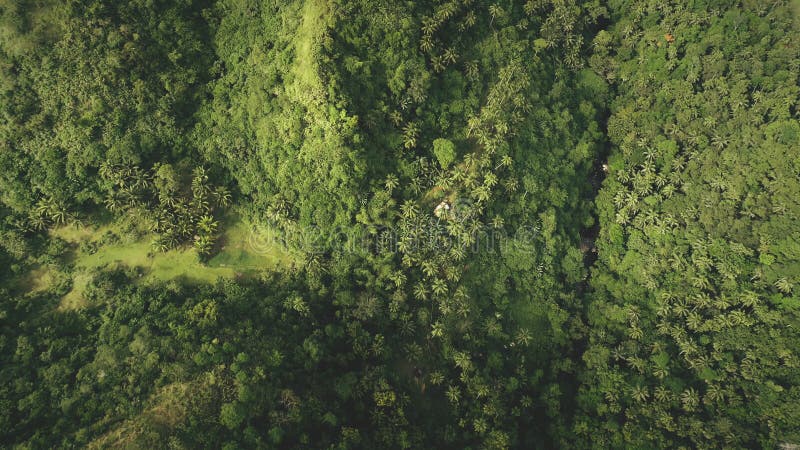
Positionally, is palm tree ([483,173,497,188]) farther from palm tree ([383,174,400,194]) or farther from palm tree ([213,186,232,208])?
palm tree ([213,186,232,208])

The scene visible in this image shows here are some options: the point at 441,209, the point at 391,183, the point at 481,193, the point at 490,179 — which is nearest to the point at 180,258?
the point at 391,183

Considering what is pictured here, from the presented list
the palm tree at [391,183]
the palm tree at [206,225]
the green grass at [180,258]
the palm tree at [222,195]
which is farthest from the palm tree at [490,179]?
the palm tree at [206,225]

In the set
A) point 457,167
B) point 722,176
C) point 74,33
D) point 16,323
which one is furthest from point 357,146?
point 722,176

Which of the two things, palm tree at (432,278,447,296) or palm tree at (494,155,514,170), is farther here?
palm tree at (494,155,514,170)

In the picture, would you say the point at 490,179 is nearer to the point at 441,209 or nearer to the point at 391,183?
the point at 441,209

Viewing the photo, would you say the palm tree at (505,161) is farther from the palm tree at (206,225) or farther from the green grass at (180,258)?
the palm tree at (206,225)

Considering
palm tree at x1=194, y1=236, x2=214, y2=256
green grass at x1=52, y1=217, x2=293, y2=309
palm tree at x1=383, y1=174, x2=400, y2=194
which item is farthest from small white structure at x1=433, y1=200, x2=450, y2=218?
palm tree at x1=194, y1=236, x2=214, y2=256
